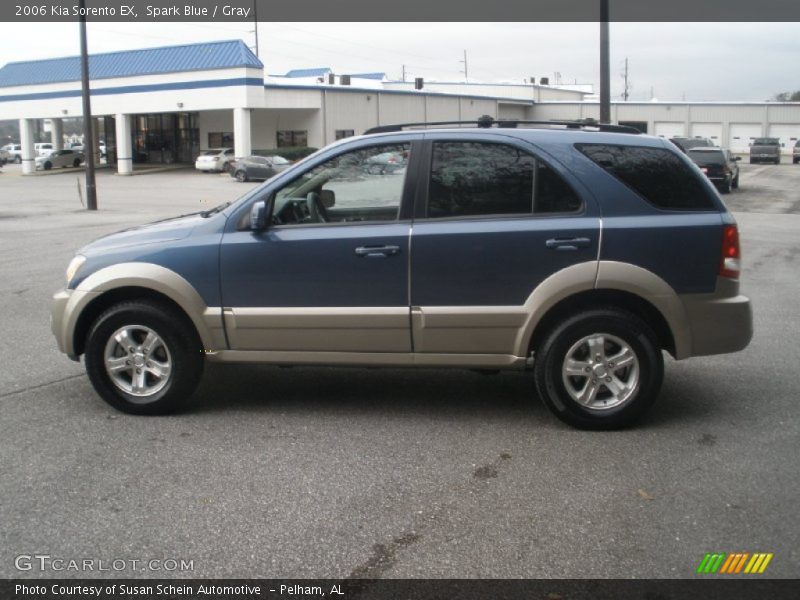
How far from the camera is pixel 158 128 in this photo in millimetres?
64688

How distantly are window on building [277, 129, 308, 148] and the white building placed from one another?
8cm

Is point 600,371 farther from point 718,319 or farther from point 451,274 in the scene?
point 451,274

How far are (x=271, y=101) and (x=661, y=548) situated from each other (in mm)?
50995

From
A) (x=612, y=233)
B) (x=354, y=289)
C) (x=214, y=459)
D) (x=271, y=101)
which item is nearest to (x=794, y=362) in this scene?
(x=612, y=233)

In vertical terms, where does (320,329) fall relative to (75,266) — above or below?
below

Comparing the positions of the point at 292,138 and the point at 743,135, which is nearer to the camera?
the point at 292,138

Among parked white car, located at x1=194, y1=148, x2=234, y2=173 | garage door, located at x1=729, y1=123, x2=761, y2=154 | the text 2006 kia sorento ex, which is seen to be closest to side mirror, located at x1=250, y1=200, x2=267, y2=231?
the text 2006 kia sorento ex

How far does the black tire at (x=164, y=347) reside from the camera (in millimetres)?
5824

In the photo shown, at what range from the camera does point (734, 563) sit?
385cm

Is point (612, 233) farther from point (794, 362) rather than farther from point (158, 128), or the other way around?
point (158, 128)

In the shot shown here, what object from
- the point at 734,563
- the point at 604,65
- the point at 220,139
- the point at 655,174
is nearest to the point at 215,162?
the point at 220,139

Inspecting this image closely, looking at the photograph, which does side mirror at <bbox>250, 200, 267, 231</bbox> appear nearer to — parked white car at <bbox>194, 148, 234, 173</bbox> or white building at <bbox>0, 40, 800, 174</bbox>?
white building at <bbox>0, 40, 800, 174</bbox>

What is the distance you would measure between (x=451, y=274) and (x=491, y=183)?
0.66 meters

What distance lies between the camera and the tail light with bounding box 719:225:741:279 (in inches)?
216
